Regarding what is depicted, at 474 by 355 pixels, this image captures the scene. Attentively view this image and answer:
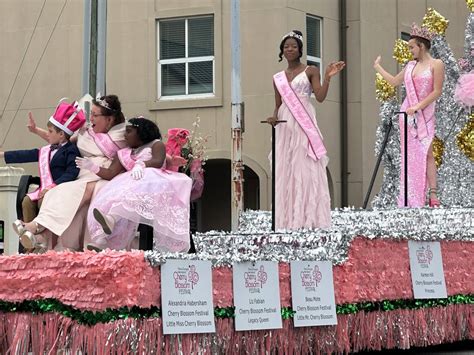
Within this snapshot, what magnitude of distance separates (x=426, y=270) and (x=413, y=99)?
3.05m

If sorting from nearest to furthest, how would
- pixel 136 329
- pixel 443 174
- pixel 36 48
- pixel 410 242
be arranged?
pixel 136 329
pixel 410 242
pixel 443 174
pixel 36 48

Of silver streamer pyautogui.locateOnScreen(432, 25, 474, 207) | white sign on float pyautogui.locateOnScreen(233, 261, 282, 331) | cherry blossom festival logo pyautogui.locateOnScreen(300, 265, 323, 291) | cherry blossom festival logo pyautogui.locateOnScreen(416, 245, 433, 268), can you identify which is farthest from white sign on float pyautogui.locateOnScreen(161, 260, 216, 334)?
silver streamer pyautogui.locateOnScreen(432, 25, 474, 207)

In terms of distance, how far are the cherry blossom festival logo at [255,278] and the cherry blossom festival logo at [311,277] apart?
45 cm

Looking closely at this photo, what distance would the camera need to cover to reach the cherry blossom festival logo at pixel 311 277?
30.9 ft

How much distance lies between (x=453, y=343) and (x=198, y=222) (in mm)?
13323

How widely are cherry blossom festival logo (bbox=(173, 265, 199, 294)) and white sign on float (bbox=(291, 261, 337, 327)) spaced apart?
1.06m

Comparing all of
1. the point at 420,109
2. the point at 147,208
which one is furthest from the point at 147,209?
the point at 420,109

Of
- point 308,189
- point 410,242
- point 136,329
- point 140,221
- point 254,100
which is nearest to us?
point 136,329

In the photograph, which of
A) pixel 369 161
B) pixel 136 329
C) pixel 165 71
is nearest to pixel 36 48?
pixel 165 71

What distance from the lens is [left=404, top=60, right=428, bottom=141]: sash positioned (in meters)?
13.4

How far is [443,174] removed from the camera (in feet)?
48.3

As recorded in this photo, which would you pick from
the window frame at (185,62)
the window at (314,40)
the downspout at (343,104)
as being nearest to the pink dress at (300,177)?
the window frame at (185,62)

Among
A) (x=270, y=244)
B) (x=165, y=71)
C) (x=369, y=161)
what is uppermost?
(x=165, y=71)

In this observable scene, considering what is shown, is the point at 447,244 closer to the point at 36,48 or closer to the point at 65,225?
the point at 65,225
